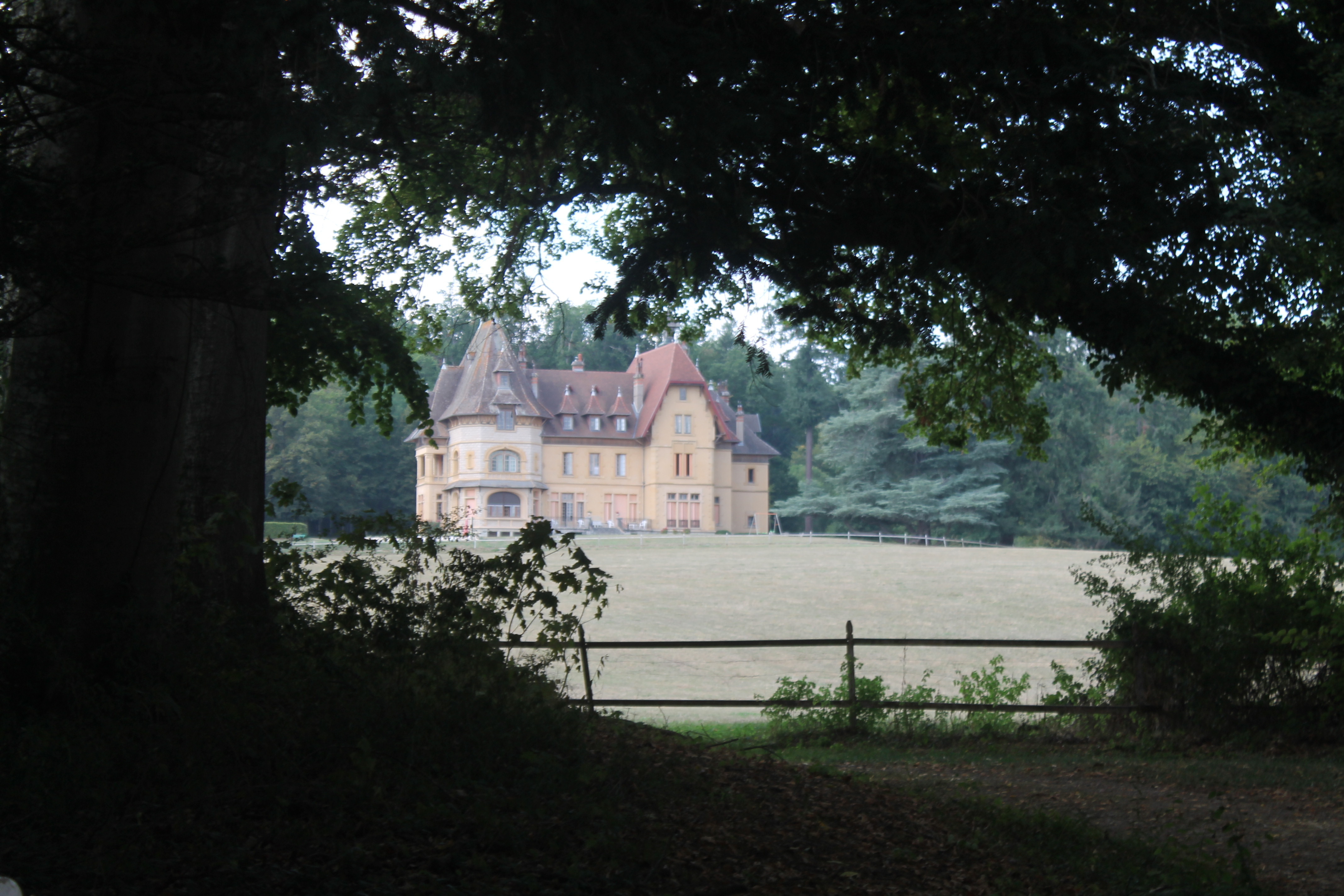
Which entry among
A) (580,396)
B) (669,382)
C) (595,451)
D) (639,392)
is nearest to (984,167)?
(669,382)

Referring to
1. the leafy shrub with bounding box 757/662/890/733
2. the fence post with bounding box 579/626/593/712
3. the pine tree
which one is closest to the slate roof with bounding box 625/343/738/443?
the pine tree

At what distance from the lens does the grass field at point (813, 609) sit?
22.5 metres

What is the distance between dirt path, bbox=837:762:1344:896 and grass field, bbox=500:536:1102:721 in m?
6.87

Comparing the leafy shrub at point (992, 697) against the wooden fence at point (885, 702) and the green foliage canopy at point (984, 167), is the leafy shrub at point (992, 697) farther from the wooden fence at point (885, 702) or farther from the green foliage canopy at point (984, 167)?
the green foliage canopy at point (984, 167)

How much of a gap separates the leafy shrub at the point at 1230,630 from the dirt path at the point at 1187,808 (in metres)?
1.66

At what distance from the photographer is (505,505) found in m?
66.9

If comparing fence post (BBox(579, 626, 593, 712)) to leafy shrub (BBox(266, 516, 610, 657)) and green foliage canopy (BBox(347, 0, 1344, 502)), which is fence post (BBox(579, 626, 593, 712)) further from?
green foliage canopy (BBox(347, 0, 1344, 502))

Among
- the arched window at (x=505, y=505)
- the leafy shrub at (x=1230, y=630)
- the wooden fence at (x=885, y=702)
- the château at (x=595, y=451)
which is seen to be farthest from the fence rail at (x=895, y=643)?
the arched window at (x=505, y=505)

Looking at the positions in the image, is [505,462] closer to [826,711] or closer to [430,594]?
[826,711]

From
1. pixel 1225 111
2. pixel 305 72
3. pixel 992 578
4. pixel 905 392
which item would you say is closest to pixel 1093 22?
pixel 1225 111

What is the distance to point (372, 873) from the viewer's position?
4109 millimetres

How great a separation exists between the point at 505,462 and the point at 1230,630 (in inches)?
2291

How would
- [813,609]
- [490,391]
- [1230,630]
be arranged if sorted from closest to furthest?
[1230,630] → [813,609] → [490,391]

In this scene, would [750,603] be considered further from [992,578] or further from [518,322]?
[518,322]
